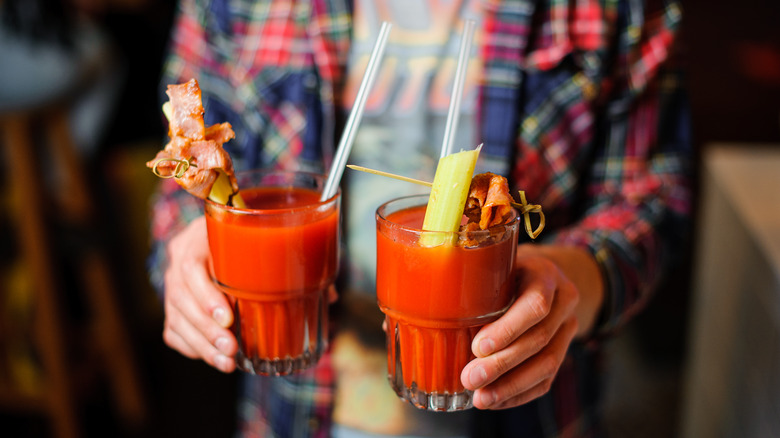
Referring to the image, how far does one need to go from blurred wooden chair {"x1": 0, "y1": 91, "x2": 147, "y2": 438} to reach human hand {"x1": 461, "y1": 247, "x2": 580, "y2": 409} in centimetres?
186

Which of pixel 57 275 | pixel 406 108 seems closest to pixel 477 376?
pixel 406 108

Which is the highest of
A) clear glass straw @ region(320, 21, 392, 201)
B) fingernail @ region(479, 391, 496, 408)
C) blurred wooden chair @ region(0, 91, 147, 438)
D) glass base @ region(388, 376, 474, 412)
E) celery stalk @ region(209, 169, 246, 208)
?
clear glass straw @ region(320, 21, 392, 201)

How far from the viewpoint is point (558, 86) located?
1.21m

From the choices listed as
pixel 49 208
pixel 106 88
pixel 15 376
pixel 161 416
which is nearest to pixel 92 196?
pixel 49 208

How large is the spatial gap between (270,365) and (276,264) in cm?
15

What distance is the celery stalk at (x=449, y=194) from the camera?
699 mm

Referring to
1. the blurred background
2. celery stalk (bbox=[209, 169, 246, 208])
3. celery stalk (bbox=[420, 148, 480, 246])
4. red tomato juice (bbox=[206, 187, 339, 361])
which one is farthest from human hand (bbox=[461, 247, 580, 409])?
the blurred background

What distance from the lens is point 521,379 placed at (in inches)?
30.6

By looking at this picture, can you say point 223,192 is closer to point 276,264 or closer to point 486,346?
point 276,264

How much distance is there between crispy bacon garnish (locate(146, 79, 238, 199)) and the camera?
2.51 feet

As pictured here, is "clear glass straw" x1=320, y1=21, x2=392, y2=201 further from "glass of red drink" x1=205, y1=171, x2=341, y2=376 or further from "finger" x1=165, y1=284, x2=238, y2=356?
"finger" x1=165, y1=284, x2=238, y2=356

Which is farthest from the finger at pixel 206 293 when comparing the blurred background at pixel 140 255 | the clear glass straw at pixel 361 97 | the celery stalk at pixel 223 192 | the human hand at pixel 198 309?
the blurred background at pixel 140 255

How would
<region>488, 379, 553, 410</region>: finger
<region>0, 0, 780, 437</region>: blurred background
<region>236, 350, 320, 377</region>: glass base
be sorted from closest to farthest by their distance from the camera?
<region>488, 379, 553, 410</region>: finger < <region>236, 350, 320, 377</region>: glass base < <region>0, 0, 780, 437</region>: blurred background

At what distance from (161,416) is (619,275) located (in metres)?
2.25
